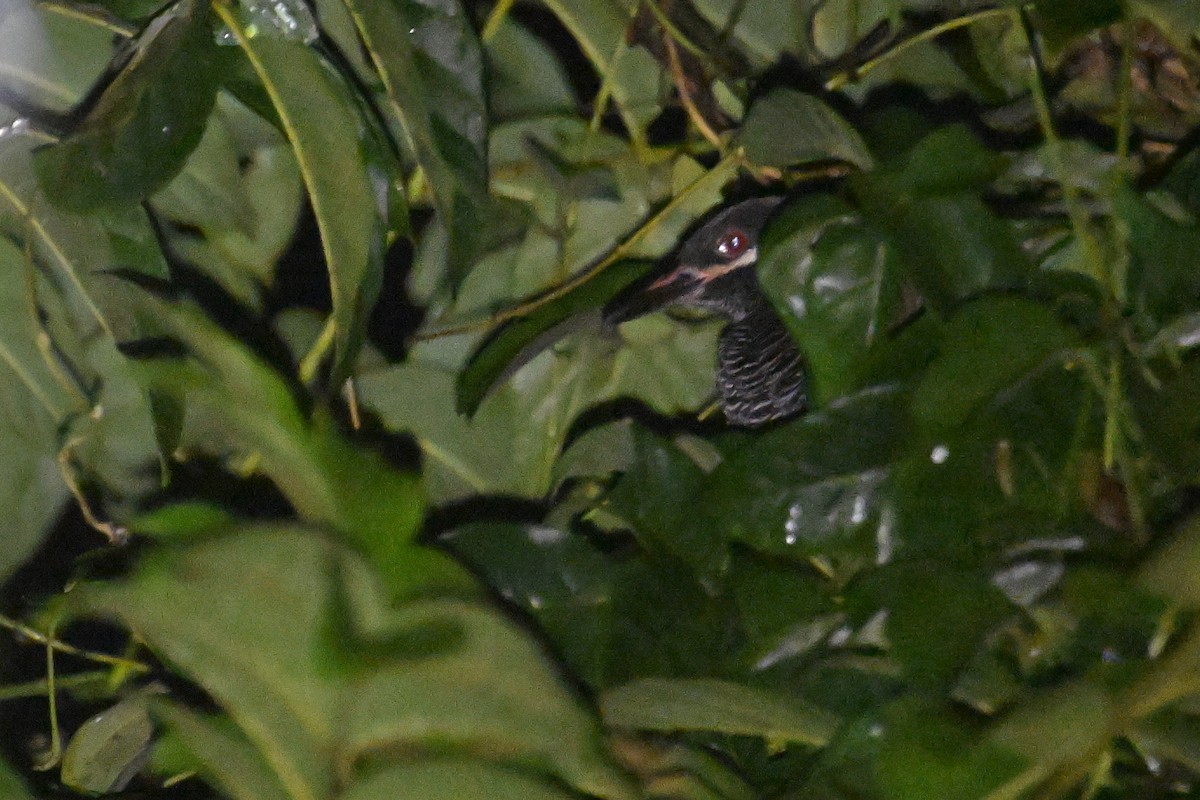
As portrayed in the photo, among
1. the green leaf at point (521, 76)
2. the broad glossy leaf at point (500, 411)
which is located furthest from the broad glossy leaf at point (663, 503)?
the green leaf at point (521, 76)

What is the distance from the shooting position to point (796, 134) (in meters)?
0.49

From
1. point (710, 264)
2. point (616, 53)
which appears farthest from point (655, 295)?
point (616, 53)

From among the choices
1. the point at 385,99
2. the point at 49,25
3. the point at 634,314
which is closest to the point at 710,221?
the point at 634,314

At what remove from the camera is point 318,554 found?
12.1 inches

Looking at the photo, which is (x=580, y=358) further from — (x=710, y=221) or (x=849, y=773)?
(x=849, y=773)

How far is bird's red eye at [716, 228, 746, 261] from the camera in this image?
669mm

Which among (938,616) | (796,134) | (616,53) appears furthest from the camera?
(616,53)

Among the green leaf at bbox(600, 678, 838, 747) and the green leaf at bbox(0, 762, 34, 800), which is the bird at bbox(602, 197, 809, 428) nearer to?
the green leaf at bbox(600, 678, 838, 747)

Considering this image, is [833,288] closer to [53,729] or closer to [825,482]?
[825,482]

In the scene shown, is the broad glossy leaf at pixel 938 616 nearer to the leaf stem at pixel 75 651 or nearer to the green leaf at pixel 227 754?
the green leaf at pixel 227 754

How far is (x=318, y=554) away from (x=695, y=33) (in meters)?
0.40

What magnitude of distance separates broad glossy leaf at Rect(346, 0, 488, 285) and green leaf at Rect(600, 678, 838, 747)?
0.62 ft

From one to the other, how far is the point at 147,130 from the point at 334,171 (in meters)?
0.09

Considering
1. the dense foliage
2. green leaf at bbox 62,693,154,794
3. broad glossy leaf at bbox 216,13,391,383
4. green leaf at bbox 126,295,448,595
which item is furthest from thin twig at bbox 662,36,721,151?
green leaf at bbox 62,693,154,794
